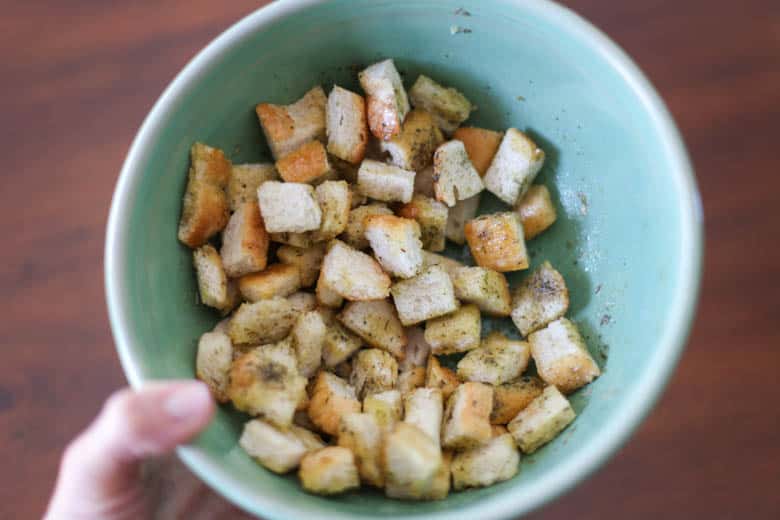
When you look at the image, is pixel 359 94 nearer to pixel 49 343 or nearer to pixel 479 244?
pixel 479 244

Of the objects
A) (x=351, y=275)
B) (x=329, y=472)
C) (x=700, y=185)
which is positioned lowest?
(x=700, y=185)

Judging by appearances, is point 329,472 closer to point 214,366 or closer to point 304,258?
point 214,366

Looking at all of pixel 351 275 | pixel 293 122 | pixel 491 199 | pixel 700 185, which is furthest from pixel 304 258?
pixel 700 185

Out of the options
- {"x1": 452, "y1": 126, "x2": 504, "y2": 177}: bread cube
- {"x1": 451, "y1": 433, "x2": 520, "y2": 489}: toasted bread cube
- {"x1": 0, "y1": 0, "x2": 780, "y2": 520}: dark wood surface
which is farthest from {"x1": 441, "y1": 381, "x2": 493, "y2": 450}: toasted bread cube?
{"x1": 0, "y1": 0, "x2": 780, "y2": 520}: dark wood surface

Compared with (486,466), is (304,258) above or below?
above

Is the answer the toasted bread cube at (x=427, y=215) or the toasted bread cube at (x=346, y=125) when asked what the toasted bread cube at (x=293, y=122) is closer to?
the toasted bread cube at (x=346, y=125)

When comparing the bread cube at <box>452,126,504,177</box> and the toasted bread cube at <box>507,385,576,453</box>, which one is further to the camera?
the bread cube at <box>452,126,504,177</box>

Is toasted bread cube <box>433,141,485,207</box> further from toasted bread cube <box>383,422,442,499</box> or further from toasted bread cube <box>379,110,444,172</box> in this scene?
toasted bread cube <box>383,422,442,499</box>
